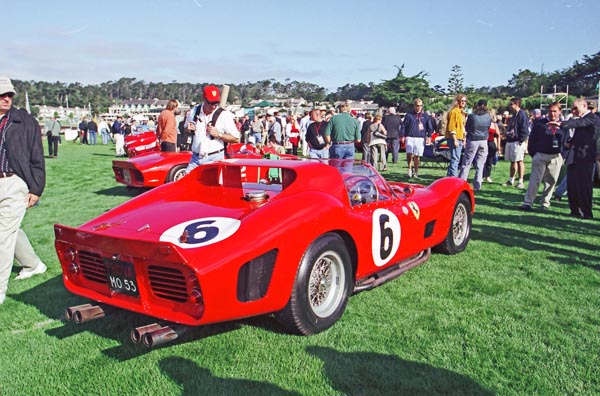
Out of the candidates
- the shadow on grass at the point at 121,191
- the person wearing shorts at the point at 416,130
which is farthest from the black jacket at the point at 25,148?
the person wearing shorts at the point at 416,130

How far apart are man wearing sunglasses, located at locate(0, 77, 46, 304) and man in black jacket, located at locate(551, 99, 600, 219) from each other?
267 inches

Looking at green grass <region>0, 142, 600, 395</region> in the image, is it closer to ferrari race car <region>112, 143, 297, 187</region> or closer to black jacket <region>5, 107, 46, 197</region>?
black jacket <region>5, 107, 46, 197</region>

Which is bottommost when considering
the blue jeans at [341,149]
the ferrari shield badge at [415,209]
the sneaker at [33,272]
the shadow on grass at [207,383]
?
the sneaker at [33,272]

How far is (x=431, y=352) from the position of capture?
3.29 m

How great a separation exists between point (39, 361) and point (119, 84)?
187 meters

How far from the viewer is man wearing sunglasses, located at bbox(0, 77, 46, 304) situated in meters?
4.36

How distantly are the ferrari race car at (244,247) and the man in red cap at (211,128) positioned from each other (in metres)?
1.60

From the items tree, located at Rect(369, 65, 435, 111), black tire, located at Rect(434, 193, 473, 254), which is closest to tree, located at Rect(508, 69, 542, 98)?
tree, located at Rect(369, 65, 435, 111)

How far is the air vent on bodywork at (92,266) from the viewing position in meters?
3.42

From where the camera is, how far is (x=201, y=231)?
3.30 meters

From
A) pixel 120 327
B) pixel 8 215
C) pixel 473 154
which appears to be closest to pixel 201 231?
pixel 120 327

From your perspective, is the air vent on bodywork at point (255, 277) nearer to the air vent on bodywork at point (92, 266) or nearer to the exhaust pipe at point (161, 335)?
the exhaust pipe at point (161, 335)

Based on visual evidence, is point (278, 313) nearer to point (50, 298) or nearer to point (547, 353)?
point (547, 353)

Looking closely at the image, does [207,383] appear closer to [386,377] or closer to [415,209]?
[386,377]
